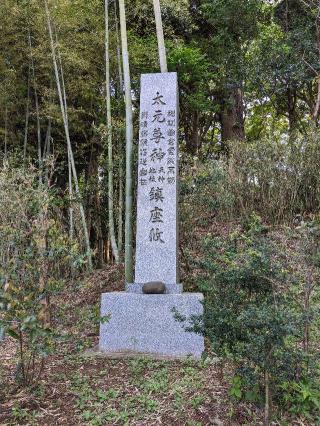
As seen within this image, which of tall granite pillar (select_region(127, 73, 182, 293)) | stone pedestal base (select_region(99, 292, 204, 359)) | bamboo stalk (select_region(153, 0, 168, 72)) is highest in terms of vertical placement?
bamboo stalk (select_region(153, 0, 168, 72))

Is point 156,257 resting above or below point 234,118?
below

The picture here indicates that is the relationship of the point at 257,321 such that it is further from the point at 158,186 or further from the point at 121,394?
the point at 158,186

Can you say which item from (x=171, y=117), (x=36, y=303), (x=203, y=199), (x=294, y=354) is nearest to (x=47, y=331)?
(x=36, y=303)

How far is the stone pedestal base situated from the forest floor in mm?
156

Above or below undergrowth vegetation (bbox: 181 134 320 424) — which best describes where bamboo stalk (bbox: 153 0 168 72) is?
above

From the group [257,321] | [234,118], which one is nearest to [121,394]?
[257,321]

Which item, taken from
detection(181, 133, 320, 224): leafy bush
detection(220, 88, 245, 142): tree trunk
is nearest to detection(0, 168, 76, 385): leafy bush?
detection(181, 133, 320, 224): leafy bush

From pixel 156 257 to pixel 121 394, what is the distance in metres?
1.12

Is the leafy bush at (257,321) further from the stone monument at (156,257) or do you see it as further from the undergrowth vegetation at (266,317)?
the stone monument at (156,257)

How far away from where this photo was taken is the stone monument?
3047mm

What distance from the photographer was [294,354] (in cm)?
194

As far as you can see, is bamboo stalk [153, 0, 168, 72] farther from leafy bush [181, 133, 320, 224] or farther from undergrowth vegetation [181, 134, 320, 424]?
undergrowth vegetation [181, 134, 320, 424]

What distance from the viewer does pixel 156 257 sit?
3.26 m

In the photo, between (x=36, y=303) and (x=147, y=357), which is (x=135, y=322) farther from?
(x=36, y=303)
